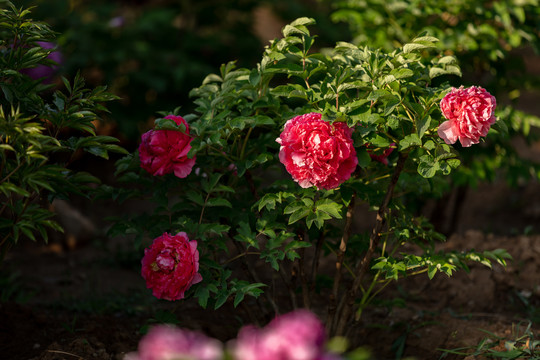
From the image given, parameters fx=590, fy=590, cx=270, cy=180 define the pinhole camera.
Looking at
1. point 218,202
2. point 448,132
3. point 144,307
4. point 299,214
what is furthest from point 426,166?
point 144,307

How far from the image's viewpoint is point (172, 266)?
213 cm

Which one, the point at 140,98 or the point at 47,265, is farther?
the point at 140,98

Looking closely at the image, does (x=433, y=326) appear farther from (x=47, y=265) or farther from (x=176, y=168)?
(x=47, y=265)

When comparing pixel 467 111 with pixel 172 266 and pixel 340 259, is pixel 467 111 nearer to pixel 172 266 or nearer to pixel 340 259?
pixel 340 259

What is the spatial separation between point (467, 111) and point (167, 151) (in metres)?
1.08

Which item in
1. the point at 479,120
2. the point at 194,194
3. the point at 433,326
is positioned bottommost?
the point at 433,326

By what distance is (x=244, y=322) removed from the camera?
9.36 feet

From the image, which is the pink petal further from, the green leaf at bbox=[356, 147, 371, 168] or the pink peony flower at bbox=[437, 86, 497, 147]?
the green leaf at bbox=[356, 147, 371, 168]

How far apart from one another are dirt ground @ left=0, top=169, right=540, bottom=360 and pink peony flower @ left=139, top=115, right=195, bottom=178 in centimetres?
58

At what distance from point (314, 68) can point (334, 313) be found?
1002 mm

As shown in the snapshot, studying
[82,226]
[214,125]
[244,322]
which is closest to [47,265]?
[82,226]

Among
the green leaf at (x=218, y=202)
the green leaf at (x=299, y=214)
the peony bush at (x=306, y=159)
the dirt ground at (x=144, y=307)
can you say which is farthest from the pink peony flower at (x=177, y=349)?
the dirt ground at (x=144, y=307)

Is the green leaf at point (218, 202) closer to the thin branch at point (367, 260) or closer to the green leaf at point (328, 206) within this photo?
the green leaf at point (328, 206)

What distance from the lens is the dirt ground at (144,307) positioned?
2.56 meters
